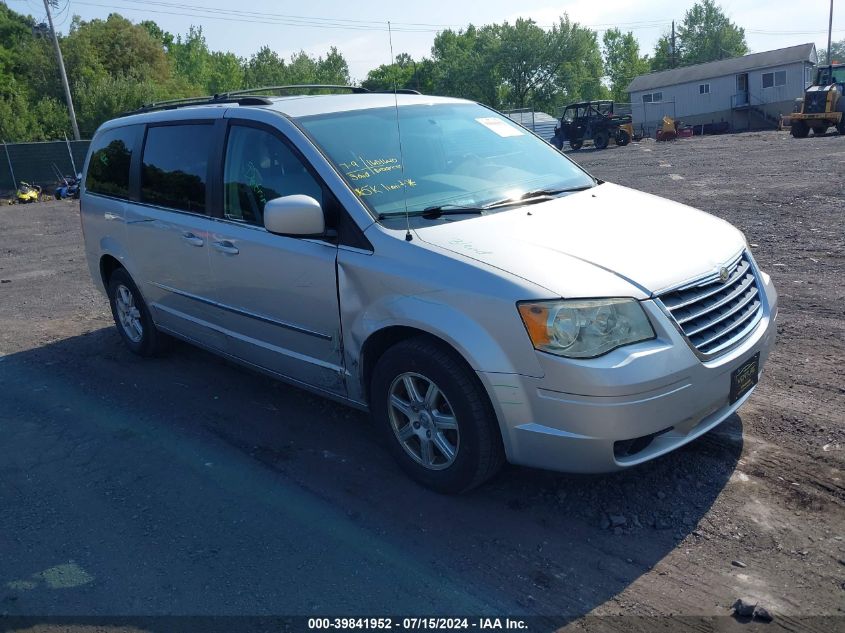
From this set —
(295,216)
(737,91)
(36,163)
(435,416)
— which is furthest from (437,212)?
(737,91)

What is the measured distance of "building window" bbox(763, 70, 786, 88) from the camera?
4769cm

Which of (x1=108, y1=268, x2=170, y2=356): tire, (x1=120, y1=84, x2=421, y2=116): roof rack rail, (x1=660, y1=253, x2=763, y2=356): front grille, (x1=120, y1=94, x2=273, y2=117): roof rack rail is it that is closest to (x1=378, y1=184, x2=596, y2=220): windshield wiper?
(x1=660, y1=253, x2=763, y2=356): front grille

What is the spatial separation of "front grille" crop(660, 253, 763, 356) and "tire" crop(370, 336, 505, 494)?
96cm

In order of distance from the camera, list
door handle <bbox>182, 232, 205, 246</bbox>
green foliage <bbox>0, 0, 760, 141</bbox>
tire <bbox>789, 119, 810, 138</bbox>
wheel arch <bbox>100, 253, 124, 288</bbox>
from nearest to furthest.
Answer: door handle <bbox>182, 232, 205, 246</bbox> → wheel arch <bbox>100, 253, 124, 288</bbox> → tire <bbox>789, 119, 810, 138</bbox> → green foliage <bbox>0, 0, 760, 141</bbox>

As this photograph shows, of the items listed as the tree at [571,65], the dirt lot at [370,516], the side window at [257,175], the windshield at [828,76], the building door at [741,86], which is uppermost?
the tree at [571,65]

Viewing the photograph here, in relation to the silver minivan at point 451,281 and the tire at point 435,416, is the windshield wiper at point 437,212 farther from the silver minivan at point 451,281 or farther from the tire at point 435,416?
the tire at point 435,416

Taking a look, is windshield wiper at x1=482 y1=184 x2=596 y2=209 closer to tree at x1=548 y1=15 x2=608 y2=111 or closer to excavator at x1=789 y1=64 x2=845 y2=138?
excavator at x1=789 y1=64 x2=845 y2=138

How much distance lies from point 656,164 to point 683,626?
20079 millimetres

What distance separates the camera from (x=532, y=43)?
6931 cm

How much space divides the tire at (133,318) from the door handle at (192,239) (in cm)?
120

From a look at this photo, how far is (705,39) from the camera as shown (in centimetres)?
9512

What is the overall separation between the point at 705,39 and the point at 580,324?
10452cm

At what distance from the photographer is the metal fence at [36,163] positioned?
31.1 meters

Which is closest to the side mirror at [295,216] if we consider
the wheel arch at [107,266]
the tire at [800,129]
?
the wheel arch at [107,266]
